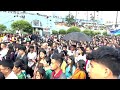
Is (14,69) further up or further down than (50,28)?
further down

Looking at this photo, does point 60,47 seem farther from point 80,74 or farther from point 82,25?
point 80,74

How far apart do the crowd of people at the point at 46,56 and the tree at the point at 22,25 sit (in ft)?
0.51

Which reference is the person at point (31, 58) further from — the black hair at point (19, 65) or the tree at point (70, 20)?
the tree at point (70, 20)

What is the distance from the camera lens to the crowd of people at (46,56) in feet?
14.5

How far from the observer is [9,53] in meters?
5.30

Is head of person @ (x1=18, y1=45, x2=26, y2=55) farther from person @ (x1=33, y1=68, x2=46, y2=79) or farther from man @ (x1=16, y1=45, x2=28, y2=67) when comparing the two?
person @ (x1=33, y1=68, x2=46, y2=79)

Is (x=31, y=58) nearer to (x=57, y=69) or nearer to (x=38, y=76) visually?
(x=38, y=76)

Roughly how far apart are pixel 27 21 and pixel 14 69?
4.26ft

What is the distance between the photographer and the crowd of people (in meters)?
4.42

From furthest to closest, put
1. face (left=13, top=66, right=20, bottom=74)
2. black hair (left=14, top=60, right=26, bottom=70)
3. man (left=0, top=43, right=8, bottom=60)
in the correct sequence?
man (left=0, top=43, right=8, bottom=60), black hair (left=14, top=60, right=26, bottom=70), face (left=13, top=66, right=20, bottom=74)

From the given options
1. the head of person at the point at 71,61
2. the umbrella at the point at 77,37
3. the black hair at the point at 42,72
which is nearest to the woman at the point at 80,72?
the head of person at the point at 71,61

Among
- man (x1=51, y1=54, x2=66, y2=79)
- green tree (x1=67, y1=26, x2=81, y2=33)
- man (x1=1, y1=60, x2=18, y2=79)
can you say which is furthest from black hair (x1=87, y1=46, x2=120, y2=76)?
green tree (x1=67, y1=26, x2=81, y2=33)

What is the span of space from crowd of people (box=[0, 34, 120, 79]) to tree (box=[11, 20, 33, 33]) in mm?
156
